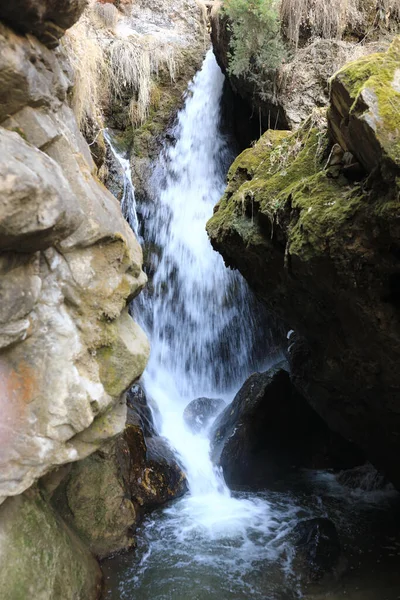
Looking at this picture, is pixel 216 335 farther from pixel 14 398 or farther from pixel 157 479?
pixel 14 398

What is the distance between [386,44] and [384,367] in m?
5.81

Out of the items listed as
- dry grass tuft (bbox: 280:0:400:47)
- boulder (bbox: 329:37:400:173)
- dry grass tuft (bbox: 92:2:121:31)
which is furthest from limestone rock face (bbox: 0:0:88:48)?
dry grass tuft (bbox: 92:2:121:31)

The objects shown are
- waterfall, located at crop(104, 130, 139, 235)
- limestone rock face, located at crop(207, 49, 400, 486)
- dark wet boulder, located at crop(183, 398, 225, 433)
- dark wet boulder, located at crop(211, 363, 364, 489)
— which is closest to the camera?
limestone rock face, located at crop(207, 49, 400, 486)

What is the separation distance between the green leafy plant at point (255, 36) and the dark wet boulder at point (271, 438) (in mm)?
5296

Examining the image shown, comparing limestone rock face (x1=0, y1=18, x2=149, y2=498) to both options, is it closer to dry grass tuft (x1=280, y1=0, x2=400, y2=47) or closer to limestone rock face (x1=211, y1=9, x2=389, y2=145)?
limestone rock face (x1=211, y1=9, x2=389, y2=145)

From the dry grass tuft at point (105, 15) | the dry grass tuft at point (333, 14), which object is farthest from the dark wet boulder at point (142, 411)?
the dry grass tuft at point (105, 15)

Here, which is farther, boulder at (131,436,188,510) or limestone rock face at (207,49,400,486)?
boulder at (131,436,188,510)

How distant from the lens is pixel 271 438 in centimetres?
786

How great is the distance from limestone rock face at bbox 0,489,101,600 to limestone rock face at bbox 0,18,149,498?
499 mm

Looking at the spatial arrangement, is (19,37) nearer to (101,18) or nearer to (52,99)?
(52,99)

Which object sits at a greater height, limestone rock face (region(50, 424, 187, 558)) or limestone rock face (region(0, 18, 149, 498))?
limestone rock face (region(0, 18, 149, 498))

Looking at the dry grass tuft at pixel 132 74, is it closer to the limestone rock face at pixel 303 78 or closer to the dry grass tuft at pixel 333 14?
the limestone rock face at pixel 303 78

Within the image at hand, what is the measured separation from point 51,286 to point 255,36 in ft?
21.8

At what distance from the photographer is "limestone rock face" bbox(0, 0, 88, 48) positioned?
3.54 metres
